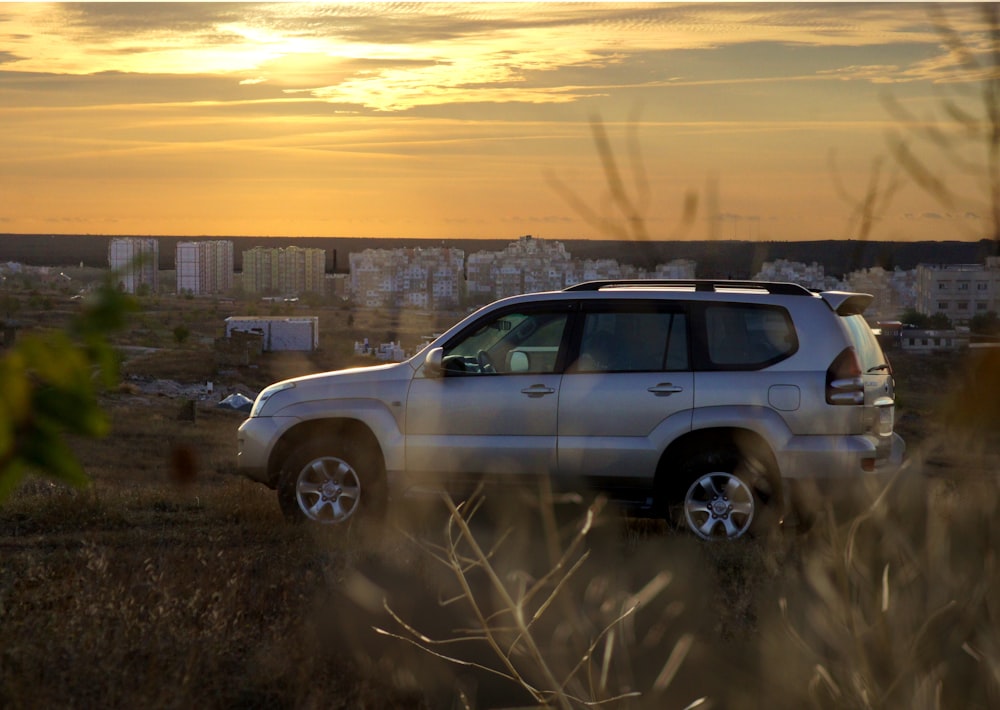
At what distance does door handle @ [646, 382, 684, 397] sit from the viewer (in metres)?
8.50

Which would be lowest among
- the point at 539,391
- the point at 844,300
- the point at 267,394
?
the point at 267,394

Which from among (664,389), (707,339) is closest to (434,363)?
(664,389)

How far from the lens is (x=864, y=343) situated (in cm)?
859

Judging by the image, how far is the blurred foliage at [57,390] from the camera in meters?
1.65

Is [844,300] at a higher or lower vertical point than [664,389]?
higher

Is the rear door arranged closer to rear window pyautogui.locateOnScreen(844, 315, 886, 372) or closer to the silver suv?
the silver suv

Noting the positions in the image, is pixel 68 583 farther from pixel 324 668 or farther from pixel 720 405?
pixel 720 405

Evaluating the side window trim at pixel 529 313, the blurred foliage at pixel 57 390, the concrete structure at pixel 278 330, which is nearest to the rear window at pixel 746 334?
the side window trim at pixel 529 313

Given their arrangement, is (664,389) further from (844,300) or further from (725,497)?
(844,300)

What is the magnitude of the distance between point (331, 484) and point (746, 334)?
3.17m

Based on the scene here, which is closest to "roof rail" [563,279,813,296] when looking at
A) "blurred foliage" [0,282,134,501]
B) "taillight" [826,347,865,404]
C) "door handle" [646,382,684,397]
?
"taillight" [826,347,865,404]

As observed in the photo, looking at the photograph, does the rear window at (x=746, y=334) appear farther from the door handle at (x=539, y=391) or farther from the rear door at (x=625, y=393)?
the door handle at (x=539, y=391)

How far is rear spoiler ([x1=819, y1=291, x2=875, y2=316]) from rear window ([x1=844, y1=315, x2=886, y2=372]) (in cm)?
6

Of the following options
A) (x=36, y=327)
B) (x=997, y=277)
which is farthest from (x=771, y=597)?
(x=36, y=327)
